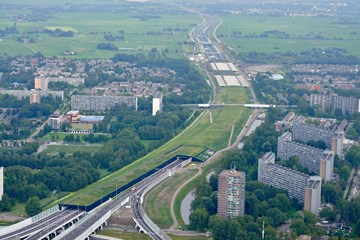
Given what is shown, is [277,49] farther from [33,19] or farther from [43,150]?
[43,150]

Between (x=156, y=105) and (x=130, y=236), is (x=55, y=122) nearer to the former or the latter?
(x=156, y=105)

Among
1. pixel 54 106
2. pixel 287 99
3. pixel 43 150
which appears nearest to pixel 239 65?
pixel 287 99

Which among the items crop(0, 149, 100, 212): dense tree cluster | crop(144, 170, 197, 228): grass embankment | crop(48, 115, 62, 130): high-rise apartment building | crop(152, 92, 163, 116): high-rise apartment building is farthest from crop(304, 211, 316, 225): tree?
crop(152, 92, 163, 116): high-rise apartment building

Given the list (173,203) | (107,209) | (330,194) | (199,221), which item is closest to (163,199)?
(173,203)

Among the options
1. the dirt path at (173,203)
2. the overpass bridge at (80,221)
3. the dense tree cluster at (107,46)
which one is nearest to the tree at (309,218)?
the dirt path at (173,203)

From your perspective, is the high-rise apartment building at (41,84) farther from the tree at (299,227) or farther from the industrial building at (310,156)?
the tree at (299,227)

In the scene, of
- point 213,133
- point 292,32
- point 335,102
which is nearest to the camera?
point 213,133
